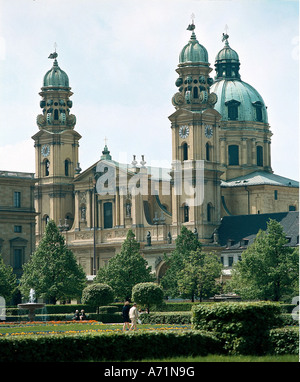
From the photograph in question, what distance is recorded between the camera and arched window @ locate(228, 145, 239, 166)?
134 meters

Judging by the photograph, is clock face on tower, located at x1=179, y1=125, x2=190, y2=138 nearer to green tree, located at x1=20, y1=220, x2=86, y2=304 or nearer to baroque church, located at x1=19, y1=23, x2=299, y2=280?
baroque church, located at x1=19, y1=23, x2=299, y2=280

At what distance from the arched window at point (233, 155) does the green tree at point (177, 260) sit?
38.9 m

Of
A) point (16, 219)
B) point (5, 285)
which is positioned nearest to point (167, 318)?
point (5, 285)

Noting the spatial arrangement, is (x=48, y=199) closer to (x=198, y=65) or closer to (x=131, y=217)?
(x=131, y=217)

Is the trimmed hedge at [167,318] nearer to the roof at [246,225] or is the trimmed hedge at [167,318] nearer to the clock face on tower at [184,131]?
the roof at [246,225]

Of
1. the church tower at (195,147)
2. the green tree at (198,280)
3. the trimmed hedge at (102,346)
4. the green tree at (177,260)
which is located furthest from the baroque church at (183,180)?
the trimmed hedge at (102,346)

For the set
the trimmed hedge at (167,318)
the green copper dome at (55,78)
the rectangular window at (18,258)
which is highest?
the green copper dome at (55,78)

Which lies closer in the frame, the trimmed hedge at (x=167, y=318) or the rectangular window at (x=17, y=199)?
the trimmed hedge at (x=167, y=318)

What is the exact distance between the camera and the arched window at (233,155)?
134 m

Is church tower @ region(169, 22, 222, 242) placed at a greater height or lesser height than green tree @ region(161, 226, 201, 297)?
greater

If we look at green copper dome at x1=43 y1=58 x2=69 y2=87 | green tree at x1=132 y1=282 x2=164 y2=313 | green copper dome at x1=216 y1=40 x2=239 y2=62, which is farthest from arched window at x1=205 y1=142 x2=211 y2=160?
green tree at x1=132 y1=282 x2=164 y2=313

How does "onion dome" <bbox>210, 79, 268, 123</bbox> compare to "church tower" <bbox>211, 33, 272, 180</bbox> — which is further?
"onion dome" <bbox>210, 79, 268, 123</bbox>

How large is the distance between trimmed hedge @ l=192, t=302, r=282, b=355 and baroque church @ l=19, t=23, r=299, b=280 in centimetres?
7146
